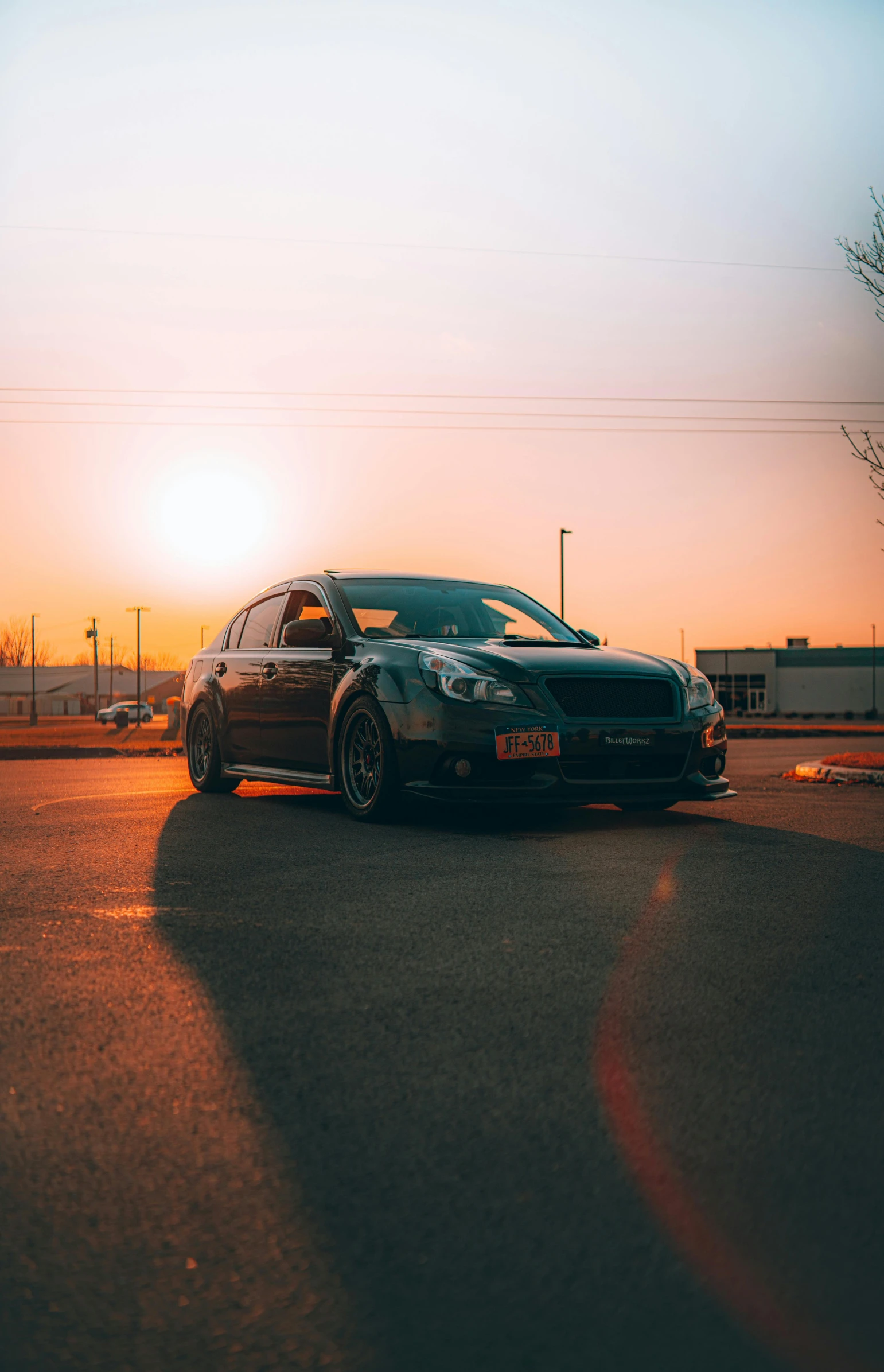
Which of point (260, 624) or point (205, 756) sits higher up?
point (260, 624)

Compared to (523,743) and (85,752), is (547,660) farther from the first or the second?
(85,752)

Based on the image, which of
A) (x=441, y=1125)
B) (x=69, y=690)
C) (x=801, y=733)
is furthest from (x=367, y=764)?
(x=69, y=690)

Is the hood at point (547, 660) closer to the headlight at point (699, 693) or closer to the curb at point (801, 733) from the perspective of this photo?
the headlight at point (699, 693)

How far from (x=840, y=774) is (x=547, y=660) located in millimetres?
5344

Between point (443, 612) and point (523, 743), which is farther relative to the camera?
point (443, 612)

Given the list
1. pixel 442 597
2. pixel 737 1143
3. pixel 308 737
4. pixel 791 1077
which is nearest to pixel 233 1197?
pixel 737 1143

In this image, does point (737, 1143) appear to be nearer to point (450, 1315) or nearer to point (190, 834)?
point (450, 1315)

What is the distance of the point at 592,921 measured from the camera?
5.05 m

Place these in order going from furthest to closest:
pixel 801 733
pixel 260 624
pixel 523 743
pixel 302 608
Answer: pixel 801 733, pixel 260 624, pixel 302 608, pixel 523 743

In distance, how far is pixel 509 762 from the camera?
769cm

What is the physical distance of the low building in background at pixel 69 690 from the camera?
446ft

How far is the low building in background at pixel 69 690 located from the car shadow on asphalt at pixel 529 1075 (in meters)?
121

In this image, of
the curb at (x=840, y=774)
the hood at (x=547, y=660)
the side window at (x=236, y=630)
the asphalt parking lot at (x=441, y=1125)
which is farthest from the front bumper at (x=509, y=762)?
the curb at (x=840, y=774)

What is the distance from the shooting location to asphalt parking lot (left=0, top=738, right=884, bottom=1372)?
2.00 metres
